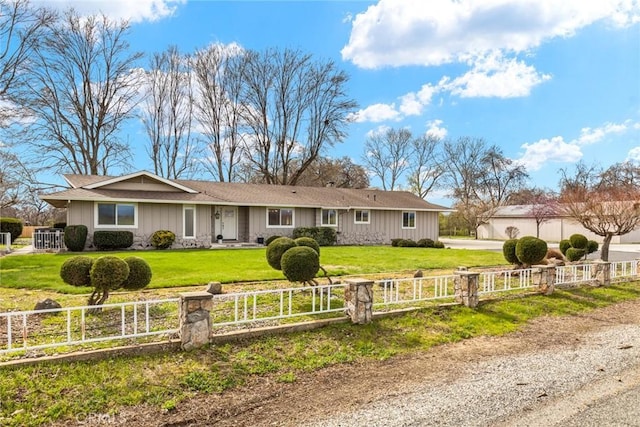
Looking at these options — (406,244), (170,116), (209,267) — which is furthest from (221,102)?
(209,267)

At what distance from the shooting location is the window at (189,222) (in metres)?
18.1

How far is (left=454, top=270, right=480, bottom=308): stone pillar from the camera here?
743cm

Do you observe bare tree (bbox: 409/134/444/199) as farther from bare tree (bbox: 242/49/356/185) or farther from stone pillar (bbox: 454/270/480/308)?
stone pillar (bbox: 454/270/480/308)

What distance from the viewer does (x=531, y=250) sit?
410 inches

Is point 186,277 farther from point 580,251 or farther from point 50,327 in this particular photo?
point 580,251

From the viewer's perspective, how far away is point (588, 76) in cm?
1488

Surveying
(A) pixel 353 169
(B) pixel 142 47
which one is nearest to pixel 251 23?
(B) pixel 142 47

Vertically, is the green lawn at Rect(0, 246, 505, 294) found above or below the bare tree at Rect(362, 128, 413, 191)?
below

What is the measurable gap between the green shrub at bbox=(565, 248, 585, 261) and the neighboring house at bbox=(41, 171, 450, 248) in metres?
9.86

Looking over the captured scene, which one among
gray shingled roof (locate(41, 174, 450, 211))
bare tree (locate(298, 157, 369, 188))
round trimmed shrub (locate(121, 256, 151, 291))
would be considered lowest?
round trimmed shrub (locate(121, 256, 151, 291))

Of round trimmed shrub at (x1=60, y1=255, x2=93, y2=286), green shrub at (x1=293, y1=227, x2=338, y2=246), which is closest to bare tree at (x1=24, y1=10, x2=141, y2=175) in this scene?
green shrub at (x1=293, y1=227, x2=338, y2=246)

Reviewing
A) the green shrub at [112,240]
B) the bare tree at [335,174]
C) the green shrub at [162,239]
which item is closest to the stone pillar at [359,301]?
the green shrub at [162,239]

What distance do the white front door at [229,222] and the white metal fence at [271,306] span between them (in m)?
13.0

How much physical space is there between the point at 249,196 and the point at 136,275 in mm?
14670
